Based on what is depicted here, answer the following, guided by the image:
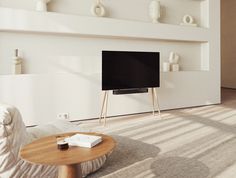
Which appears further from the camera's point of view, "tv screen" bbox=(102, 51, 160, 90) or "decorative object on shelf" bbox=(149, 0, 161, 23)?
"decorative object on shelf" bbox=(149, 0, 161, 23)

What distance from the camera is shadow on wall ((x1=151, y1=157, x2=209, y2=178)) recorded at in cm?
218

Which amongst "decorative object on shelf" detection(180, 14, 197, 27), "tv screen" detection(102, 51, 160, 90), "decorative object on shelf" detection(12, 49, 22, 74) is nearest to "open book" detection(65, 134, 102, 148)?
"tv screen" detection(102, 51, 160, 90)

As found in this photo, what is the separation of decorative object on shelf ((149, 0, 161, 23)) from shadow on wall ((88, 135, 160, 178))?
3.08 meters

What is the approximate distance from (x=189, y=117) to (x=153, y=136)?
1482mm

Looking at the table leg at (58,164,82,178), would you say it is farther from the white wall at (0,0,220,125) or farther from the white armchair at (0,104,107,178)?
the white wall at (0,0,220,125)

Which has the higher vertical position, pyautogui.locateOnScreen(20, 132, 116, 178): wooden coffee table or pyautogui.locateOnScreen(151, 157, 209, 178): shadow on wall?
pyautogui.locateOnScreen(20, 132, 116, 178): wooden coffee table

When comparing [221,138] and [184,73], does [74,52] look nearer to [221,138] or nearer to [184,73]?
[184,73]

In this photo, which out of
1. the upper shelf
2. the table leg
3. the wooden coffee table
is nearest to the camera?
the wooden coffee table

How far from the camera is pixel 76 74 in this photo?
4.31 m

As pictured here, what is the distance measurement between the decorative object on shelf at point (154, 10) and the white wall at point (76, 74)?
0.46 ft

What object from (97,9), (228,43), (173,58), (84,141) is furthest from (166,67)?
(228,43)

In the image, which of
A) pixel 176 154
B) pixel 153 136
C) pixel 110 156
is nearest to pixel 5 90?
pixel 110 156

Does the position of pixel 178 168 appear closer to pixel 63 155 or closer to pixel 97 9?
pixel 63 155

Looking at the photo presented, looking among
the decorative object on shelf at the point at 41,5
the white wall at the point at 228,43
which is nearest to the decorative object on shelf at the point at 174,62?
the decorative object on shelf at the point at 41,5
